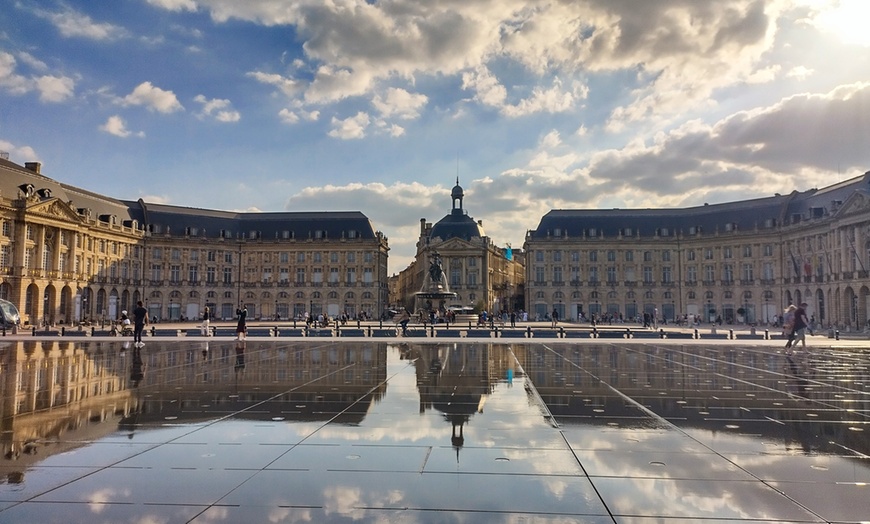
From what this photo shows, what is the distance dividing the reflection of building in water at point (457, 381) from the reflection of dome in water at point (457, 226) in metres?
85.5

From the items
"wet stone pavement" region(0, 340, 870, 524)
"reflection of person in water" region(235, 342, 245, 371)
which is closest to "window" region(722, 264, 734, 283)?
"wet stone pavement" region(0, 340, 870, 524)

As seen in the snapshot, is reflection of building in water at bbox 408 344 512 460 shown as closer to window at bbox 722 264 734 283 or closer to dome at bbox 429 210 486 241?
window at bbox 722 264 734 283

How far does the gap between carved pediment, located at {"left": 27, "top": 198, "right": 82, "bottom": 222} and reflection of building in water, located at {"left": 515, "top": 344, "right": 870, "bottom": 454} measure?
67.1 metres

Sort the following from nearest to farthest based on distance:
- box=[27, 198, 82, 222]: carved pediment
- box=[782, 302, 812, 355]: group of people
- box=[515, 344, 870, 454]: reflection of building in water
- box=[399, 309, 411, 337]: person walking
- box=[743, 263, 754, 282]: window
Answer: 1. box=[515, 344, 870, 454]: reflection of building in water
2. box=[782, 302, 812, 355]: group of people
3. box=[399, 309, 411, 337]: person walking
4. box=[27, 198, 82, 222]: carved pediment
5. box=[743, 263, 754, 282]: window

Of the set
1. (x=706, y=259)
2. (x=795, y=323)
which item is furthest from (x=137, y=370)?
(x=706, y=259)

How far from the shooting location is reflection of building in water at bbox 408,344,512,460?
12.0 meters

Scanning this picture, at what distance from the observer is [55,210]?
71.8 metres

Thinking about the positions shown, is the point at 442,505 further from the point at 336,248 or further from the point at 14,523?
the point at 336,248

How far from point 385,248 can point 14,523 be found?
108307mm

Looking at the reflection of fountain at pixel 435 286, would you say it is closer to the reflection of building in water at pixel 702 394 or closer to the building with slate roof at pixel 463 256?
the reflection of building in water at pixel 702 394

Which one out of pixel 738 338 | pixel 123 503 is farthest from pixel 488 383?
pixel 738 338

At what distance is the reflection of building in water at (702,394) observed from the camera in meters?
10.9

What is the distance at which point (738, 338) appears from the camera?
41.8 metres

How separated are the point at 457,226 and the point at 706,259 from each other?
145ft
